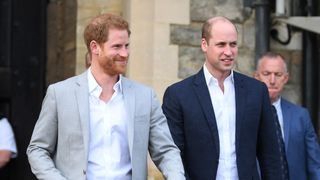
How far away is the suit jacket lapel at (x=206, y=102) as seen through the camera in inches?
156

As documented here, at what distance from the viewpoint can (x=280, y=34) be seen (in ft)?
20.4

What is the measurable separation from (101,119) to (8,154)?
209 centimetres

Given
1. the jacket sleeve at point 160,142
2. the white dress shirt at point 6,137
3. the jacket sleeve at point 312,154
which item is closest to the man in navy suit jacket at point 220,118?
the jacket sleeve at point 160,142

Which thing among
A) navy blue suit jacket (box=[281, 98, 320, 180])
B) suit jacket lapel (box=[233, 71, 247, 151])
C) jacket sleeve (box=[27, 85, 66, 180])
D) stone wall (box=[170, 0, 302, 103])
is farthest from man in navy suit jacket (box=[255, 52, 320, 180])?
jacket sleeve (box=[27, 85, 66, 180])

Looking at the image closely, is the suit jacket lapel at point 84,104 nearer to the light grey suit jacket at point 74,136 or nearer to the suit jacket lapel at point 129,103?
the light grey suit jacket at point 74,136

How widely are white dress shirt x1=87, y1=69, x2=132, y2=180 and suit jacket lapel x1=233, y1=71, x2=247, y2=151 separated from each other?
31.0 inches

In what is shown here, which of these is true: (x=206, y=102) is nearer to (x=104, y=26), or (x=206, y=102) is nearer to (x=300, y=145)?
(x=104, y=26)

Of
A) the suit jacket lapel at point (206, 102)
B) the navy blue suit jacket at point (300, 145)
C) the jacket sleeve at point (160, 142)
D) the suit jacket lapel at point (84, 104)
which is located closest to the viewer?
the suit jacket lapel at point (84, 104)

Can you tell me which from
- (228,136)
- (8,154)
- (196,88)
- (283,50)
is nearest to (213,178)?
(228,136)

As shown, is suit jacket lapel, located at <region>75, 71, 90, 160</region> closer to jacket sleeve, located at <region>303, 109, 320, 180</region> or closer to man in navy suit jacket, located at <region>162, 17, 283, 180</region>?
man in navy suit jacket, located at <region>162, 17, 283, 180</region>

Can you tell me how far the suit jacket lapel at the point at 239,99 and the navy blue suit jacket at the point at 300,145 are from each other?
956 millimetres

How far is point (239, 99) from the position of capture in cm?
404

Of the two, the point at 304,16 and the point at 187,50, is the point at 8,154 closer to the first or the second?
the point at 187,50

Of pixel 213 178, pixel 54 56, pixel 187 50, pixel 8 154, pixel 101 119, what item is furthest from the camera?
pixel 54 56
